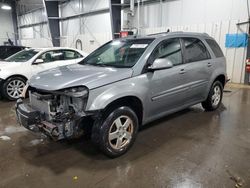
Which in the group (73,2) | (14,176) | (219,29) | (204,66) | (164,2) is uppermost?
(73,2)

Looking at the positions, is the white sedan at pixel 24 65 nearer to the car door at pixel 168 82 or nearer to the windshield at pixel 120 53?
the windshield at pixel 120 53

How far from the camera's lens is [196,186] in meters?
2.19

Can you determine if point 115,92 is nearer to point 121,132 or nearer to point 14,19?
point 121,132

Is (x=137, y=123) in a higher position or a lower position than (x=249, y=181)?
higher

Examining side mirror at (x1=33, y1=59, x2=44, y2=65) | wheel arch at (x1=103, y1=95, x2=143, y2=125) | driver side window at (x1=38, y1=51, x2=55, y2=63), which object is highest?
driver side window at (x1=38, y1=51, x2=55, y2=63)

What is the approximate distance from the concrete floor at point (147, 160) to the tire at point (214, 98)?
1.73 feet

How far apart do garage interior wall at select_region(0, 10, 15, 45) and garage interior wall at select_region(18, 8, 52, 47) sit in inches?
29.5

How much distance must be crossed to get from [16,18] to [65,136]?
64.1 feet

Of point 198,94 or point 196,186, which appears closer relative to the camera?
point 196,186

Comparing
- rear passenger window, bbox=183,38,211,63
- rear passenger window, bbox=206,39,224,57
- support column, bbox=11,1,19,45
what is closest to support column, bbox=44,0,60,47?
support column, bbox=11,1,19,45

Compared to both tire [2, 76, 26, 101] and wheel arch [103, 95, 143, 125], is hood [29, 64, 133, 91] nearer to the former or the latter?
wheel arch [103, 95, 143, 125]

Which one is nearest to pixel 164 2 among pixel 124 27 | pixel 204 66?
pixel 124 27

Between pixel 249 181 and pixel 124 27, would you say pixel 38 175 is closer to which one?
pixel 249 181

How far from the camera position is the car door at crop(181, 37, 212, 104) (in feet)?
11.6
